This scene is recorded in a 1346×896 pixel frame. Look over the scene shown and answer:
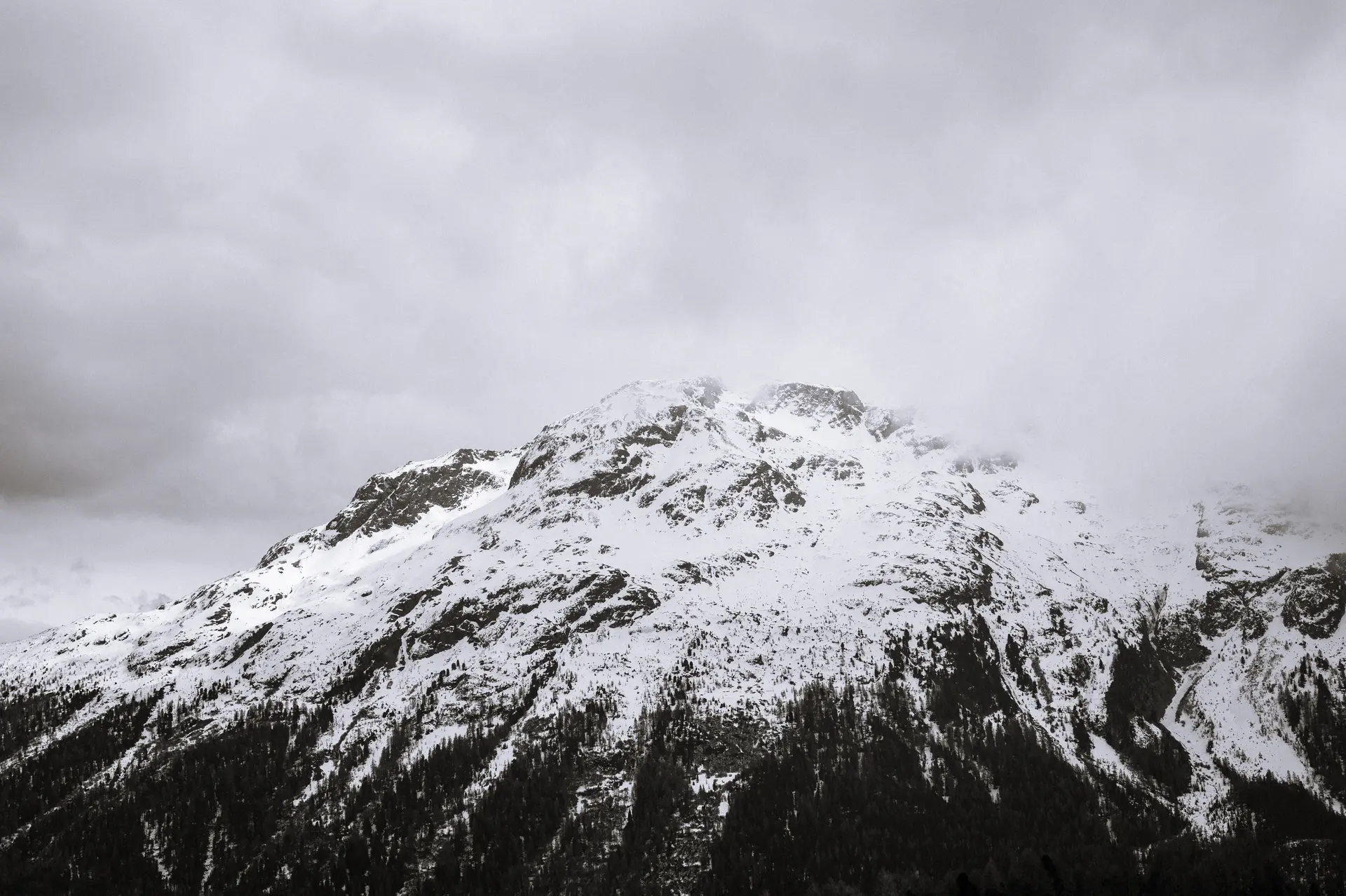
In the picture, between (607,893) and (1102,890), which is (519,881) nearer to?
(607,893)

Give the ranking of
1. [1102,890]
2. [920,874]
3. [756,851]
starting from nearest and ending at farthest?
1. [1102,890]
2. [920,874]
3. [756,851]

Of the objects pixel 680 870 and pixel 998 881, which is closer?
pixel 998 881

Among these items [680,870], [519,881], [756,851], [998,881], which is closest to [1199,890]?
[998,881]

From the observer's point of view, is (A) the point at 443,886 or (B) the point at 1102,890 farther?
(A) the point at 443,886

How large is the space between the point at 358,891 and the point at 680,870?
7194 cm

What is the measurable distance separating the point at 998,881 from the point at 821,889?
35618 mm

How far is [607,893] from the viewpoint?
190 metres

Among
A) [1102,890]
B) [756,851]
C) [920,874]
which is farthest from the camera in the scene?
[756,851]

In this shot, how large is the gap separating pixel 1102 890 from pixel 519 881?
121m

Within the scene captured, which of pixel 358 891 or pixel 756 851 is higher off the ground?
pixel 756 851

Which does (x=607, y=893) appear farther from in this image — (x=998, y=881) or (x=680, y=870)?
(x=998, y=881)

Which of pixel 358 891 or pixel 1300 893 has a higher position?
pixel 1300 893

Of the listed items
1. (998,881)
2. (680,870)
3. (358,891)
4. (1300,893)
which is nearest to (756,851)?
(680,870)

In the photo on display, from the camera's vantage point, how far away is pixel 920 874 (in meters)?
187
